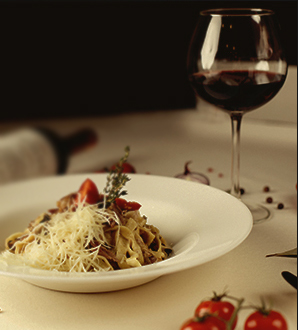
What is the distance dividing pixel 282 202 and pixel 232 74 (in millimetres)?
381

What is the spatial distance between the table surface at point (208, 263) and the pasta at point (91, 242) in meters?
0.05

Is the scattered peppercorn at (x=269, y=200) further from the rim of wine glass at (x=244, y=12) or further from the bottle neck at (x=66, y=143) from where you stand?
the bottle neck at (x=66, y=143)

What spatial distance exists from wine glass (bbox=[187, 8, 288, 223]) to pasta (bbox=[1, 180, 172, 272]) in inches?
13.6

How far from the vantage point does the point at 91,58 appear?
2867mm

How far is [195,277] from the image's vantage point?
82 centimetres

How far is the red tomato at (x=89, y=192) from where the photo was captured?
1.05 m

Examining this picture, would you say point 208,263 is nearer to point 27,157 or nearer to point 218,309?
point 218,309

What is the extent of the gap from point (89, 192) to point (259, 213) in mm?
403

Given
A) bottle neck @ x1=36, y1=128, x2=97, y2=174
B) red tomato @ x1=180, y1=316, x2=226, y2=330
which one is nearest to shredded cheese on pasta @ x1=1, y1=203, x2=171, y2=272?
red tomato @ x1=180, y1=316, x2=226, y2=330

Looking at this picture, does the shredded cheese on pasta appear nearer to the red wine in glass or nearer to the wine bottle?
the red wine in glass

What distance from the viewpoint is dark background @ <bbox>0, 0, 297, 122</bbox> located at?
8.98 ft

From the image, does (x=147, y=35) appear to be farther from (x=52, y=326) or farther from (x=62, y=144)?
(x=52, y=326)

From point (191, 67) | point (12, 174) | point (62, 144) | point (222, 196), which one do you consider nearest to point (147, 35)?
point (62, 144)

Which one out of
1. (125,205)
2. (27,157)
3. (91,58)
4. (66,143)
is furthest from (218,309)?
(91,58)
